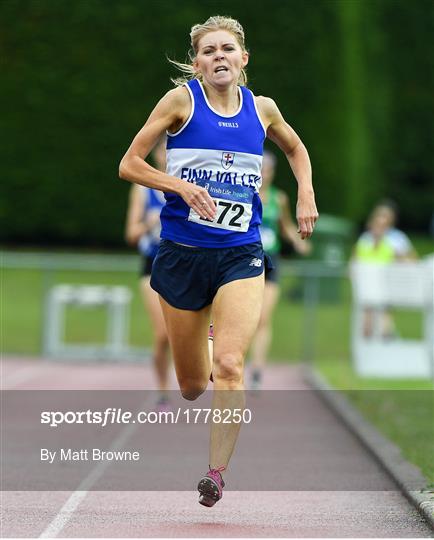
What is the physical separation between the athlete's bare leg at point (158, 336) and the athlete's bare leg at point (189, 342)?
3727 mm

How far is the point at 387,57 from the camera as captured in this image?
33.6 metres

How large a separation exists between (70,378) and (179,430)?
15.9 ft

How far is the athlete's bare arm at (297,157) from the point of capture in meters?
6.93

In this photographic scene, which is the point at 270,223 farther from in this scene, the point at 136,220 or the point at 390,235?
the point at 390,235

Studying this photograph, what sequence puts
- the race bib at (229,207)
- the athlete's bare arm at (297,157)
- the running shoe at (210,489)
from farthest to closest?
the athlete's bare arm at (297,157)
the race bib at (229,207)
the running shoe at (210,489)

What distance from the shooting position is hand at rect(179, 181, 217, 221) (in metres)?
6.61

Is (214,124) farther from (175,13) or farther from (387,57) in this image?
(387,57)

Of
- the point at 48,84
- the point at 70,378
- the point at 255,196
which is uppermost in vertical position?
the point at 48,84

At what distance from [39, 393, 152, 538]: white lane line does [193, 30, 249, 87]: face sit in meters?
2.12

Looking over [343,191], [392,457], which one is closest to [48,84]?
[343,191]

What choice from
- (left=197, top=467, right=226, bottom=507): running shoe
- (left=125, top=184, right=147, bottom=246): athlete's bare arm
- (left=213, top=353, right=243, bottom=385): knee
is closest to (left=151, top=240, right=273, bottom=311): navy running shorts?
(left=213, top=353, right=243, bottom=385): knee

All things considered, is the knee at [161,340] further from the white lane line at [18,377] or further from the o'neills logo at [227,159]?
the o'neills logo at [227,159]

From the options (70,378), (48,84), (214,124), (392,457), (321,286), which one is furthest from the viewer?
(48,84)

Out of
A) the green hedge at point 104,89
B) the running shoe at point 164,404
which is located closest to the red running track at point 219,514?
the running shoe at point 164,404
